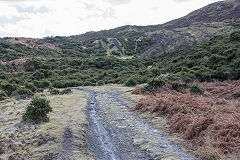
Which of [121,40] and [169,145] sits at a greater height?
[121,40]

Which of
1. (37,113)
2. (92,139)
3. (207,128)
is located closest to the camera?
(207,128)

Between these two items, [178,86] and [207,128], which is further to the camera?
[178,86]

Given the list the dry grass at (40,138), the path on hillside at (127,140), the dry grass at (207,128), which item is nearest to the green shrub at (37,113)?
the dry grass at (40,138)

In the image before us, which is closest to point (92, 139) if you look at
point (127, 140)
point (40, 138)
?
point (127, 140)

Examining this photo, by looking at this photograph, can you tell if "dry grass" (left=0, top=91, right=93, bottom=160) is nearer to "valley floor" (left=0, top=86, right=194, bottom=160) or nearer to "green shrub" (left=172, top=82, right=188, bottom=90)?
"valley floor" (left=0, top=86, right=194, bottom=160)

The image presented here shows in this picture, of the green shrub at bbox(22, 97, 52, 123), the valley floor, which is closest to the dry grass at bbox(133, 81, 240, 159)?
the valley floor

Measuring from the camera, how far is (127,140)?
799 centimetres

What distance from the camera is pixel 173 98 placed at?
12516 millimetres

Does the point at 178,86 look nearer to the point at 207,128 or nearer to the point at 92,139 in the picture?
the point at 207,128

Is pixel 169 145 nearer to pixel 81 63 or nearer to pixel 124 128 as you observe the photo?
pixel 124 128

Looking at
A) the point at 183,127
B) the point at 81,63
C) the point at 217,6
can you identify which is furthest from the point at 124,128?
the point at 217,6

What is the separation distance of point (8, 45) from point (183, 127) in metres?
76.2

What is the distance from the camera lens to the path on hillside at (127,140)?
648 centimetres

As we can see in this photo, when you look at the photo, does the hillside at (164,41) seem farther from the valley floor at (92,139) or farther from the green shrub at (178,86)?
the valley floor at (92,139)
